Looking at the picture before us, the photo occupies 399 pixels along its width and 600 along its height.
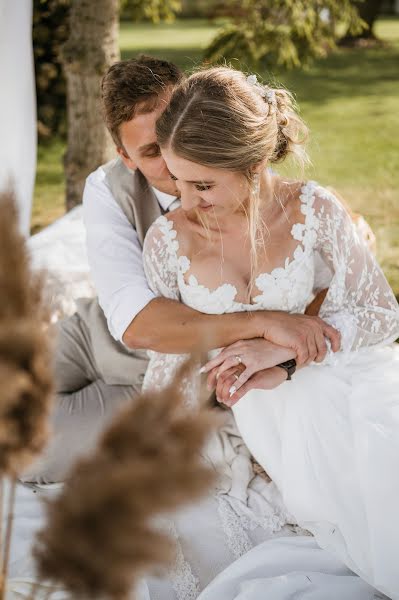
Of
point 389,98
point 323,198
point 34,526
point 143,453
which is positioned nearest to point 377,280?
point 323,198

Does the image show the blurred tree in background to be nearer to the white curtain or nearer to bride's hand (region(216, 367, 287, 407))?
the white curtain

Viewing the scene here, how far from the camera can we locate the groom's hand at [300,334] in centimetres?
218

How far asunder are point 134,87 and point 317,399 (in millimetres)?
1164

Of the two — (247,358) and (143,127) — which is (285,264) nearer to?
(247,358)

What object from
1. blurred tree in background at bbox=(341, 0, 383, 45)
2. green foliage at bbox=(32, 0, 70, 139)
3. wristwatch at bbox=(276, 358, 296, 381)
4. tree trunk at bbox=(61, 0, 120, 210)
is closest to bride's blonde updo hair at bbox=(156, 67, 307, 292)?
wristwatch at bbox=(276, 358, 296, 381)

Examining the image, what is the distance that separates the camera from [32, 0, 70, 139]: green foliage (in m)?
6.48

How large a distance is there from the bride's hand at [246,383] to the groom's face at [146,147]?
774mm

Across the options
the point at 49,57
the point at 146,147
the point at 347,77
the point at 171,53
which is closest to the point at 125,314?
the point at 146,147

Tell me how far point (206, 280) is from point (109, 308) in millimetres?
361

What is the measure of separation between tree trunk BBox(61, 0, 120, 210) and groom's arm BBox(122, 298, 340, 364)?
2363 mm

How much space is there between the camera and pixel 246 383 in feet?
6.97

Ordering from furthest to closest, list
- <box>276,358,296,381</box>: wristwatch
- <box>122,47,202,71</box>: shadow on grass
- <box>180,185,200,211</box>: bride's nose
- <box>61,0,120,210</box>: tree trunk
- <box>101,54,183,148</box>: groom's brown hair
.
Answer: <box>122,47,202,71</box>: shadow on grass < <box>61,0,120,210</box>: tree trunk < <box>101,54,183,148</box>: groom's brown hair < <box>276,358,296,381</box>: wristwatch < <box>180,185,200,211</box>: bride's nose

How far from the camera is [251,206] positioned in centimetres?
219

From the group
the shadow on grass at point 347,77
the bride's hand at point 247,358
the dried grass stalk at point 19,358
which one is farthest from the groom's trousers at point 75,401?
the shadow on grass at point 347,77
